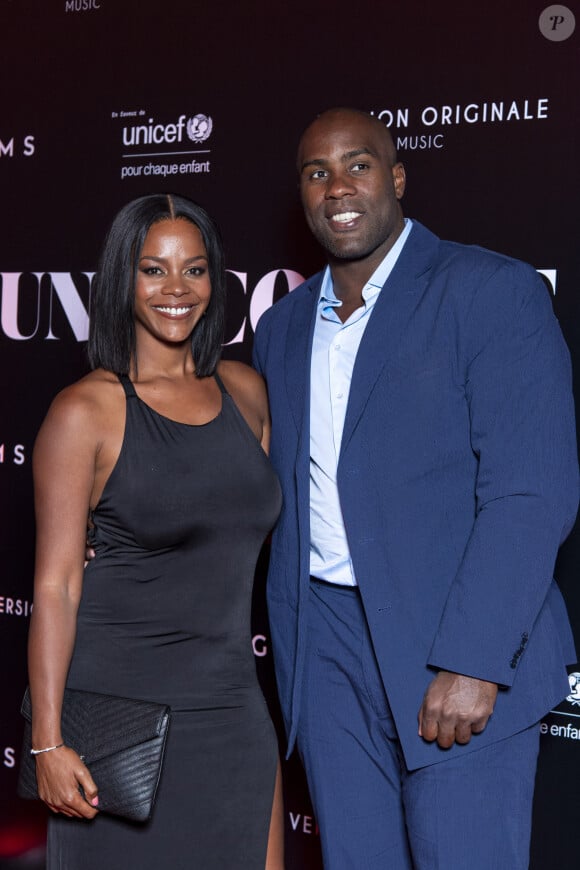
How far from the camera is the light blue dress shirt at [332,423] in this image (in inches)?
79.3

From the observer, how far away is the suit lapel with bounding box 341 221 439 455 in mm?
1946

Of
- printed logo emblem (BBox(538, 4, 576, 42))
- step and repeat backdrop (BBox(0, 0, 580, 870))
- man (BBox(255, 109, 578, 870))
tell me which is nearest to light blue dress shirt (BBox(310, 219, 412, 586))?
man (BBox(255, 109, 578, 870))

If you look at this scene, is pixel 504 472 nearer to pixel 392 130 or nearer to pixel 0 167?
pixel 392 130

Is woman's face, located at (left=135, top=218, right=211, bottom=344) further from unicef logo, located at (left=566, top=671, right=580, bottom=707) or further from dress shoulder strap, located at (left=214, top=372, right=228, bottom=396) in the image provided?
unicef logo, located at (left=566, top=671, right=580, bottom=707)

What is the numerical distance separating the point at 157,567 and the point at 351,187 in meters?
0.84

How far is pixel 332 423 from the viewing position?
2.03 metres

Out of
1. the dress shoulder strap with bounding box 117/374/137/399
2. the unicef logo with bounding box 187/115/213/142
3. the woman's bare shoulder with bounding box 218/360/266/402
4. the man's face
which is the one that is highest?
the unicef logo with bounding box 187/115/213/142

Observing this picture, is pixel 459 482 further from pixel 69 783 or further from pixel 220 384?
pixel 69 783

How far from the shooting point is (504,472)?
178 cm

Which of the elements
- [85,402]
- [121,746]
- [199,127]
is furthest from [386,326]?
[199,127]

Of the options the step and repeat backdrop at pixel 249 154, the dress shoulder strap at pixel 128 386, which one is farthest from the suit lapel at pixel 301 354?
the step and repeat backdrop at pixel 249 154

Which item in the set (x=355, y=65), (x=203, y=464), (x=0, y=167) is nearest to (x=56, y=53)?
(x=0, y=167)

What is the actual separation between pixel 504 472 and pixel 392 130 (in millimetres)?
1244

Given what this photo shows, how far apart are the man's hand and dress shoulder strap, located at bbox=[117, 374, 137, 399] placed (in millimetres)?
796
